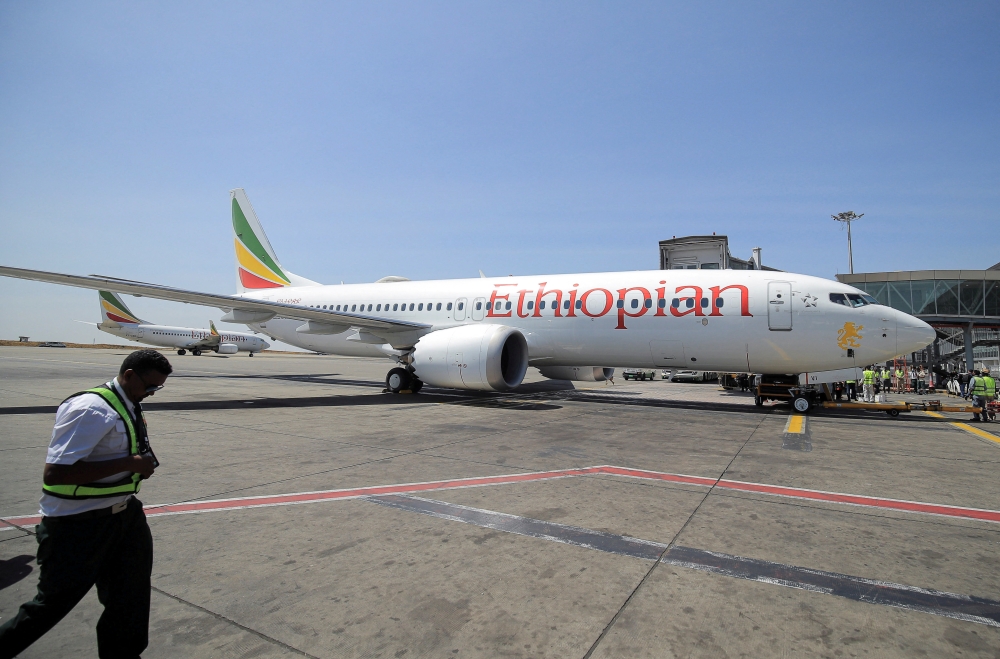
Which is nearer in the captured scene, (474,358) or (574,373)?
(474,358)

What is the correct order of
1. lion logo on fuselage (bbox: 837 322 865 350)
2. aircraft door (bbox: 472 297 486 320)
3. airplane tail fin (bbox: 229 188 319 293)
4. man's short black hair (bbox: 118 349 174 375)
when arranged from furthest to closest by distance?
airplane tail fin (bbox: 229 188 319 293)
aircraft door (bbox: 472 297 486 320)
lion logo on fuselage (bbox: 837 322 865 350)
man's short black hair (bbox: 118 349 174 375)

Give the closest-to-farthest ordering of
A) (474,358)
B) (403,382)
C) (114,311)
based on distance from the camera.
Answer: (474,358)
(403,382)
(114,311)

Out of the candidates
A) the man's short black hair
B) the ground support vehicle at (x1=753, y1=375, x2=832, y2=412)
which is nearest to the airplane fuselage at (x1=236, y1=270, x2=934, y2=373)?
the ground support vehicle at (x1=753, y1=375, x2=832, y2=412)

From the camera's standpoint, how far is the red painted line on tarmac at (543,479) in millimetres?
4910

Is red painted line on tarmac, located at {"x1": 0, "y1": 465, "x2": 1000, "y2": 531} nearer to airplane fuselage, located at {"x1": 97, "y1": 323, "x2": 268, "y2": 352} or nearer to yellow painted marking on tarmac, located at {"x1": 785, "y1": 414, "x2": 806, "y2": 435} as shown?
yellow painted marking on tarmac, located at {"x1": 785, "y1": 414, "x2": 806, "y2": 435}

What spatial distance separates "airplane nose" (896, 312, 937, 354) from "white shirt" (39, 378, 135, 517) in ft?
46.4

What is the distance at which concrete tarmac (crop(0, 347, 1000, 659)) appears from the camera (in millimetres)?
2873

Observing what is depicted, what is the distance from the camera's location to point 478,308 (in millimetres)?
16641

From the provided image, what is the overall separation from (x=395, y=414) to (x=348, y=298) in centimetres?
971

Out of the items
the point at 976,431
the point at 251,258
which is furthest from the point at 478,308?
the point at 251,258

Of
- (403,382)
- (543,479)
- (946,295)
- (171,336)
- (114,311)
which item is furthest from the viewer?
(171,336)

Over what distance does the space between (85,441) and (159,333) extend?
2224 inches

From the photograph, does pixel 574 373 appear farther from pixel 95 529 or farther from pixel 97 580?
pixel 95 529

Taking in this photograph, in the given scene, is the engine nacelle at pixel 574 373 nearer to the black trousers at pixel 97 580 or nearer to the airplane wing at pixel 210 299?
the airplane wing at pixel 210 299
